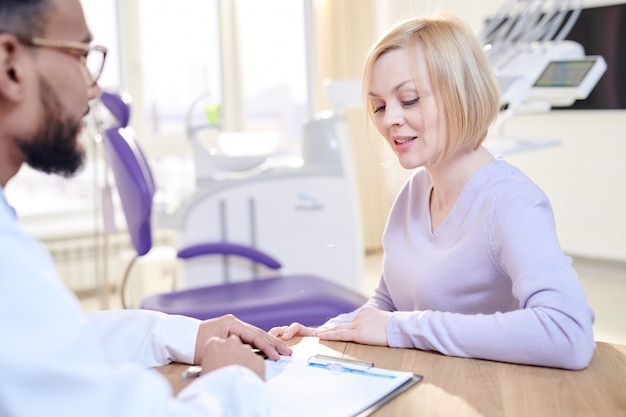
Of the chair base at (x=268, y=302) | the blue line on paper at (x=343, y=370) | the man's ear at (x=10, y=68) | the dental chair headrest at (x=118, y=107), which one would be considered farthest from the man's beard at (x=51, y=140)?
the dental chair headrest at (x=118, y=107)

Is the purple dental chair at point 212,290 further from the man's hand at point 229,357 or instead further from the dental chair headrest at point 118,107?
the man's hand at point 229,357

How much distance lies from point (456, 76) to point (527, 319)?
1.46 feet

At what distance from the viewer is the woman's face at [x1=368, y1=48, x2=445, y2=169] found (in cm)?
142

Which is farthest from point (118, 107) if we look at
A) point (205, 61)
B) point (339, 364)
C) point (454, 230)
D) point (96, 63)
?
point (205, 61)

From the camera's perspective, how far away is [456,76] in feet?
4.58

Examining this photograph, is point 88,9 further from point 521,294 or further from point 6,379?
point 6,379

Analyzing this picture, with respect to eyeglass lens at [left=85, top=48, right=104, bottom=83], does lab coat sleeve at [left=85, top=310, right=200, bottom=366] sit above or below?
below

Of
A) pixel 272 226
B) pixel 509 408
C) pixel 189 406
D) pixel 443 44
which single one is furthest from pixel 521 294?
pixel 272 226

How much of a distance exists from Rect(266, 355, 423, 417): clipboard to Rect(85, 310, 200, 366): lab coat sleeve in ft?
0.43

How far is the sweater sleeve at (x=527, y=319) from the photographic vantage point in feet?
3.79

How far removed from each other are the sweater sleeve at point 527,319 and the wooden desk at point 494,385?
0.02 m

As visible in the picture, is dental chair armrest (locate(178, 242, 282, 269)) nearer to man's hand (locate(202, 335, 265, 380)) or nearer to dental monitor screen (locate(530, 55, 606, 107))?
dental monitor screen (locate(530, 55, 606, 107))

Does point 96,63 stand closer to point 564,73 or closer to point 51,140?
point 51,140

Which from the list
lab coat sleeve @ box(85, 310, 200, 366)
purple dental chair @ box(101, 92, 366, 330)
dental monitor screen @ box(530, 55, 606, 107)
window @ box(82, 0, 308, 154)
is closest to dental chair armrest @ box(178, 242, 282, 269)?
purple dental chair @ box(101, 92, 366, 330)
